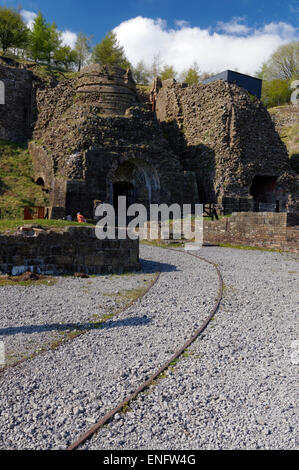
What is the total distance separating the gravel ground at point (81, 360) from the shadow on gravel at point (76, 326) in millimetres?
17

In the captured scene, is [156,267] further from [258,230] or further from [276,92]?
[276,92]

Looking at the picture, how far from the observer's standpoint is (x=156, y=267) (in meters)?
11.1

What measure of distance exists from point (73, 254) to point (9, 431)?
22.5ft

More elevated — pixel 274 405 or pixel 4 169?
pixel 4 169

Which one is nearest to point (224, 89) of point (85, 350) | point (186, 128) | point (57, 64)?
point (186, 128)

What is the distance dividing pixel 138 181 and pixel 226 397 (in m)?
22.6

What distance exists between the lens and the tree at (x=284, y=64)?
178 ft

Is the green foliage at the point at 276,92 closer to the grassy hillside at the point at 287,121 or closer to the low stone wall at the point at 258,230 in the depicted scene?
the grassy hillside at the point at 287,121

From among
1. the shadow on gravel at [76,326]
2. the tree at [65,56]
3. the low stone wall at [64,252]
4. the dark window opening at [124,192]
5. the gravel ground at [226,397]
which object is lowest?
the gravel ground at [226,397]

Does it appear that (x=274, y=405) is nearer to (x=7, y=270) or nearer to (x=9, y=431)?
(x=9, y=431)

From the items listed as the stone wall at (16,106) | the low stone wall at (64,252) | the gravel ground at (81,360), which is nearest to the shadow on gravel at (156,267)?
the low stone wall at (64,252)

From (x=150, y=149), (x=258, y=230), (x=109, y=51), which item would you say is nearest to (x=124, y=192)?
(x=150, y=149)

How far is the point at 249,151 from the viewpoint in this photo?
88.4ft

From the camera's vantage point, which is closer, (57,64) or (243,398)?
(243,398)
